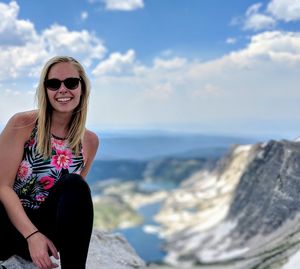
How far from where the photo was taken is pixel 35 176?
354 cm

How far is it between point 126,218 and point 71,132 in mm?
110990

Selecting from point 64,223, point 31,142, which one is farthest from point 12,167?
point 64,223

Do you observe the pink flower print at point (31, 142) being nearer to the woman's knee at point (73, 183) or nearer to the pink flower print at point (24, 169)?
the pink flower print at point (24, 169)

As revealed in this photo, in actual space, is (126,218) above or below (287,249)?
below

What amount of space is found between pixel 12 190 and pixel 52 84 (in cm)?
84

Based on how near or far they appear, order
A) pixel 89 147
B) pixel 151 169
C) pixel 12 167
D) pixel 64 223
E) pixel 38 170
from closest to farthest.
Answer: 1. pixel 64 223
2. pixel 12 167
3. pixel 38 170
4. pixel 89 147
5. pixel 151 169

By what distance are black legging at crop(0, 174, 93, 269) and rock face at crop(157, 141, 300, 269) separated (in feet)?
10.5

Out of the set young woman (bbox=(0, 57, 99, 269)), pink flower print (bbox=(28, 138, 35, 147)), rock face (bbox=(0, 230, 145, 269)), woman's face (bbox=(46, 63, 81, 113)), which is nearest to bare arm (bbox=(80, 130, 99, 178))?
young woman (bbox=(0, 57, 99, 269))

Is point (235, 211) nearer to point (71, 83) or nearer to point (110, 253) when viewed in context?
point (110, 253)

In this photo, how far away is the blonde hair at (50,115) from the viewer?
137 inches

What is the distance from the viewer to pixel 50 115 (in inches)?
142

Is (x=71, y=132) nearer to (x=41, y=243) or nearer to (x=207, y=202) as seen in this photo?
(x=41, y=243)

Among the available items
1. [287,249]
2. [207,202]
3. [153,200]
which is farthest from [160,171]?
[287,249]

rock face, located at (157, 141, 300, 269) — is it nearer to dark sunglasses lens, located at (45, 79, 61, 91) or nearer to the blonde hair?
the blonde hair
